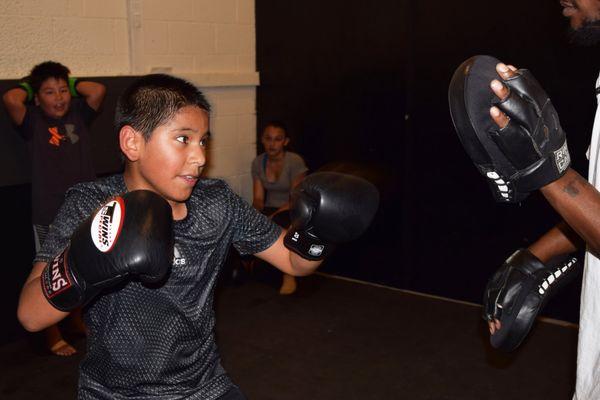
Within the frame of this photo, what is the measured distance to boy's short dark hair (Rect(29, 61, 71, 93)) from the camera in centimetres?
326

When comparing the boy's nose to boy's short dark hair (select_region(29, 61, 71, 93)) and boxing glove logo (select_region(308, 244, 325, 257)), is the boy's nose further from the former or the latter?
boy's short dark hair (select_region(29, 61, 71, 93))

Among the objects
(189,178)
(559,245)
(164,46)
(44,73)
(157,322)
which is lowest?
(157,322)

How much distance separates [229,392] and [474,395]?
1.61 meters

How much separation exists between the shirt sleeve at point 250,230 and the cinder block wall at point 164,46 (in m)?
2.18

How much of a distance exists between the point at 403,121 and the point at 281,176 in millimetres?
887

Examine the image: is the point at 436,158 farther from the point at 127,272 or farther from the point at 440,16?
the point at 127,272

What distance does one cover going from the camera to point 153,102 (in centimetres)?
156

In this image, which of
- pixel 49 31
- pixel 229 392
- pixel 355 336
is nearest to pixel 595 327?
pixel 229 392

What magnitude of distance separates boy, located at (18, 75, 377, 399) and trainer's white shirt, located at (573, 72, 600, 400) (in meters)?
0.55

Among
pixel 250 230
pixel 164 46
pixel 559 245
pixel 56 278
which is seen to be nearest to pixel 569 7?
pixel 559 245

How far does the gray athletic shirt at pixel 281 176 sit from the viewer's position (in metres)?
4.31

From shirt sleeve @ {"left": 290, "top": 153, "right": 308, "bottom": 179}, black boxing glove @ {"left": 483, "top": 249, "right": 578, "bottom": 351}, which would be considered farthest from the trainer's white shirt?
shirt sleeve @ {"left": 290, "top": 153, "right": 308, "bottom": 179}

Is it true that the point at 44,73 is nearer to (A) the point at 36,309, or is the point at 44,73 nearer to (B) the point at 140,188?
(B) the point at 140,188

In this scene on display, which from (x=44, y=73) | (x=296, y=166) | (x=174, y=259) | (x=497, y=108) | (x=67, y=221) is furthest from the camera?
(x=296, y=166)
